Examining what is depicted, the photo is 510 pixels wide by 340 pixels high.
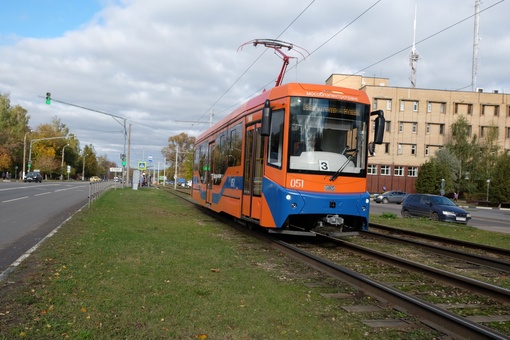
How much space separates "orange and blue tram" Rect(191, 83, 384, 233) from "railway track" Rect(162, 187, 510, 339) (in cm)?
78

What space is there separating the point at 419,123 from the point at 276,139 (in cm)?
6802

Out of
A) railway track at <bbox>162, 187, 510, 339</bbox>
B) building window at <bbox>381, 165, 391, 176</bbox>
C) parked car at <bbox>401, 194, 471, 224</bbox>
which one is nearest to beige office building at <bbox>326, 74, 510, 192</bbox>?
building window at <bbox>381, 165, 391, 176</bbox>

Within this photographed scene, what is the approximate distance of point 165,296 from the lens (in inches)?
231

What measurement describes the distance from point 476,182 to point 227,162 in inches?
2555

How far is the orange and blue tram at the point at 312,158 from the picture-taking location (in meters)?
10.1

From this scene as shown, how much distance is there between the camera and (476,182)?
6925cm

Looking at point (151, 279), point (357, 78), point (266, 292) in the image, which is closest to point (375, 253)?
point (266, 292)

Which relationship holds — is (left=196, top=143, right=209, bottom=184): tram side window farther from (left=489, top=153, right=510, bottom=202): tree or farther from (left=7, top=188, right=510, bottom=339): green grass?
(left=489, top=153, right=510, bottom=202): tree

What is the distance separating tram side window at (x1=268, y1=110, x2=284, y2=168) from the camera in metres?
10.3

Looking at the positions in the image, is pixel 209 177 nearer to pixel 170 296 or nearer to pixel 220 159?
pixel 220 159

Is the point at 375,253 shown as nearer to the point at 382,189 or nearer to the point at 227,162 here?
the point at 227,162

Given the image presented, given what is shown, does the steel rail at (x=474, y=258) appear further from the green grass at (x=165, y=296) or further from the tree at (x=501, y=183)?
the tree at (x=501, y=183)

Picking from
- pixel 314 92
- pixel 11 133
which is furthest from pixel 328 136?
pixel 11 133

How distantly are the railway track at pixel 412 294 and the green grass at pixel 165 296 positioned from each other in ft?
1.17
